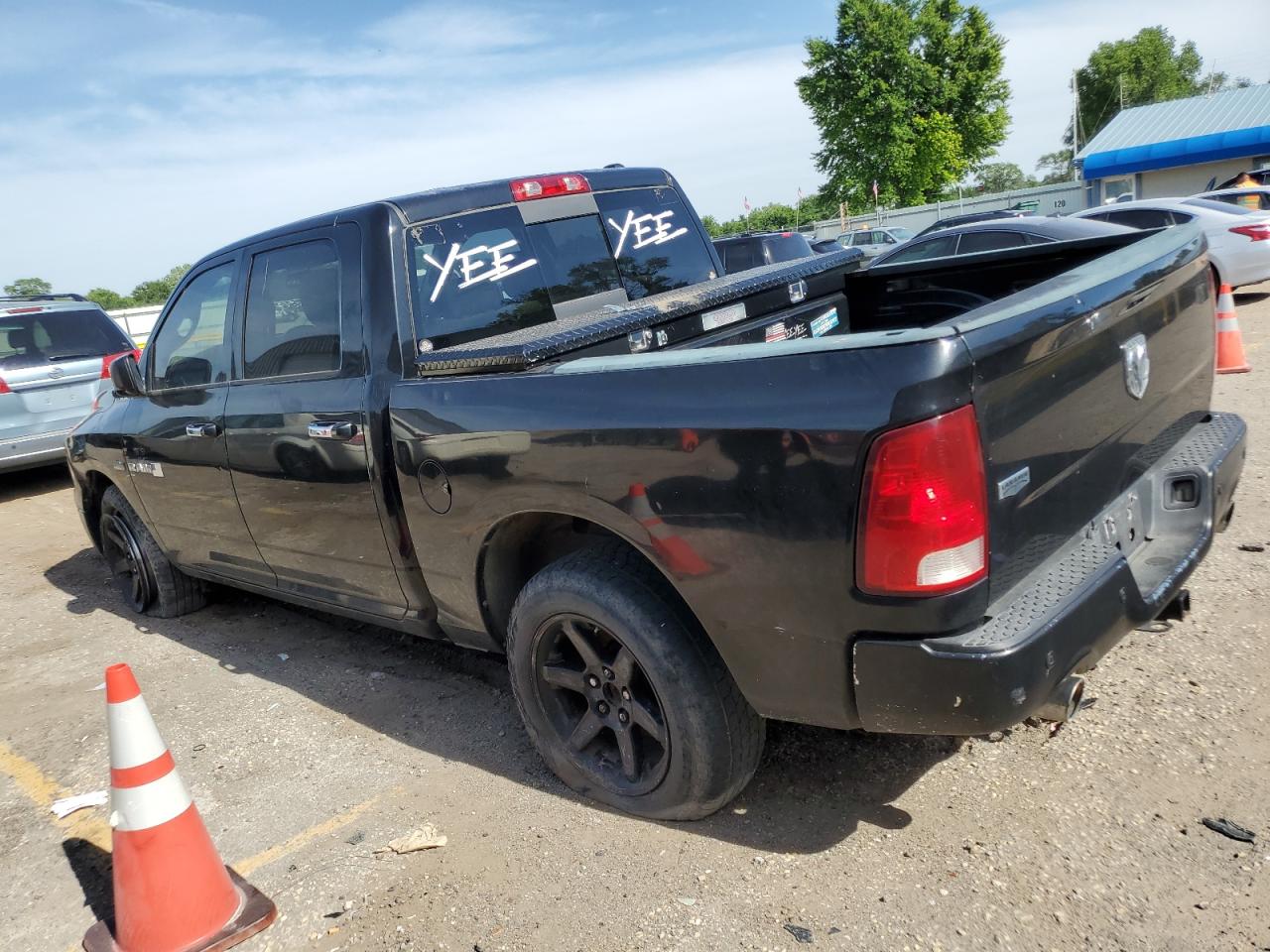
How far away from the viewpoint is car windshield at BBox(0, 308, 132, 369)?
8625 millimetres

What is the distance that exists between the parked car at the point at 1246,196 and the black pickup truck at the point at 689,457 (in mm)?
12009

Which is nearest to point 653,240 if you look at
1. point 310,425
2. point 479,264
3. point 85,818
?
point 479,264

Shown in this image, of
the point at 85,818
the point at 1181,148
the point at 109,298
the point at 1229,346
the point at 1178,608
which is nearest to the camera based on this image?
the point at 1178,608

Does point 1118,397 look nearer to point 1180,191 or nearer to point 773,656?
point 773,656

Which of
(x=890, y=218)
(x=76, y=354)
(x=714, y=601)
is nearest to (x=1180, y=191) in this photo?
(x=890, y=218)

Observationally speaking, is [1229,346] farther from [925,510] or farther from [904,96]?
[904,96]

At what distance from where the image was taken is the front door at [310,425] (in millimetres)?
3381

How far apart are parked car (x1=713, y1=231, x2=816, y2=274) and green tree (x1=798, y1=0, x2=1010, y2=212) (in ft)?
118

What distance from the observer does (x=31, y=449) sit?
337 inches

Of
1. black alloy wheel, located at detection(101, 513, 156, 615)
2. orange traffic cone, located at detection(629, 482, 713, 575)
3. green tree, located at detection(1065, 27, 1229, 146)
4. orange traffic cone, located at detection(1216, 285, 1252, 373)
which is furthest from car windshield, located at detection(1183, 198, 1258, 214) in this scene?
green tree, located at detection(1065, 27, 1229, 146)

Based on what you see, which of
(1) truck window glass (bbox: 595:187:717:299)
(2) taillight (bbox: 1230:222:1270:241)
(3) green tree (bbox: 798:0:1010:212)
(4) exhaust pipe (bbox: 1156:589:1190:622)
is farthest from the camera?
(3) green tree (bbox: 798:0:1010:212)

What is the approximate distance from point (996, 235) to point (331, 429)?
9505mm

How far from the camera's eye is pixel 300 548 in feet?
12.7

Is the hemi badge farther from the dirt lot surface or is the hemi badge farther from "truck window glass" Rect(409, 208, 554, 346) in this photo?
"truck window glass" Rect(409, 208, 554, 346)
